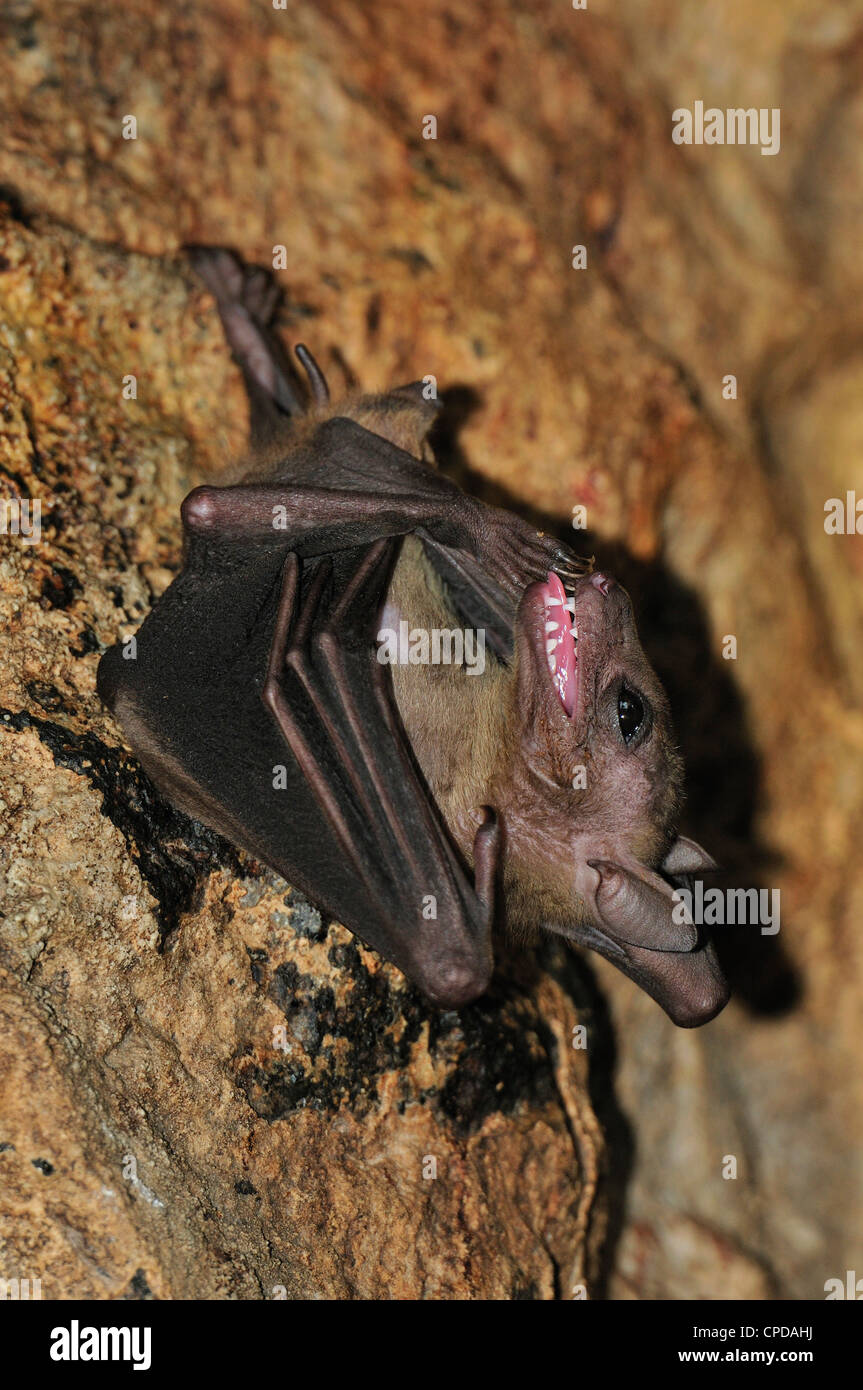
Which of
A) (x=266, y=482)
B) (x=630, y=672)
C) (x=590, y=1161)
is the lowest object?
(x=590, y=1161)

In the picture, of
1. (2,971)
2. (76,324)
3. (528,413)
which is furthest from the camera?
(528,413)

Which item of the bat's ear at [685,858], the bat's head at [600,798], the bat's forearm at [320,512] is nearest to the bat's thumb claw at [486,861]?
the bat's head at [600,798]

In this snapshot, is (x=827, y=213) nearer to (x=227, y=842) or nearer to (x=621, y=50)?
(x=621, y=50)

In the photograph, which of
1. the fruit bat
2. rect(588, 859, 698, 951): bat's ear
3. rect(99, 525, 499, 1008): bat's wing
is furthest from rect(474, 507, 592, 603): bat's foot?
rect(588, 859, 698, 951): bat's ear

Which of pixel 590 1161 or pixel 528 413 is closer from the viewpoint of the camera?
pixel 590 1161

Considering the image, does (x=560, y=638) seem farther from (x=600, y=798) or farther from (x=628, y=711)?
(x=600, y=798)

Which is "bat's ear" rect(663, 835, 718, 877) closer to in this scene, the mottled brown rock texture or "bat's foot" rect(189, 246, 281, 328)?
the mottled brown rock texture

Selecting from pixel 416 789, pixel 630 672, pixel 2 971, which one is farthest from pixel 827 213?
pixel 2 971
